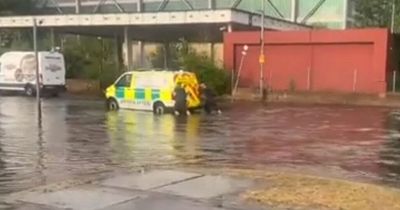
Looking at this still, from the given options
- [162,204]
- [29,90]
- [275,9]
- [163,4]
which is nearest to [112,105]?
[29,90]

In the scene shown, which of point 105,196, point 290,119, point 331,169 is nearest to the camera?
point 105,196

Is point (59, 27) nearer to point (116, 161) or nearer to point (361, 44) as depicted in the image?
point (361, 44)

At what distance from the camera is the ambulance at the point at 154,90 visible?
28.5 m

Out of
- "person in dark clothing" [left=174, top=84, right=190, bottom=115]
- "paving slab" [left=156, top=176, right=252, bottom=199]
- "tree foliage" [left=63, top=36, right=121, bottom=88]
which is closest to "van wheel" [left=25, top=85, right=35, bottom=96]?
"tree foliage" [left=63, top=36, right=121, bottom=88]

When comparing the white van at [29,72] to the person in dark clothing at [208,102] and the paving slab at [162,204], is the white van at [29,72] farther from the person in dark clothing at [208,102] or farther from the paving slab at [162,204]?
the paving slab at [162,204]

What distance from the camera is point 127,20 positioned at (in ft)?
151

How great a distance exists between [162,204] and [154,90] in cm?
1992

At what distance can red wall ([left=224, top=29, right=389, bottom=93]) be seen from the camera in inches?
1511

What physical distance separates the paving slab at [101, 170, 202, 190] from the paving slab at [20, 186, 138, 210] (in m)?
0.38

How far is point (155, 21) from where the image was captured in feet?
147

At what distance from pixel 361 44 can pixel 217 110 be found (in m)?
12.7

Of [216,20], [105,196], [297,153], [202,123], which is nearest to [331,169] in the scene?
[297,153]

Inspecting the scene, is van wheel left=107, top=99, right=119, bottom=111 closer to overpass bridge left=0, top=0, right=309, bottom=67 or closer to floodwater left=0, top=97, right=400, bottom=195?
floodwater left=0, top=97, right=400, bottom=195

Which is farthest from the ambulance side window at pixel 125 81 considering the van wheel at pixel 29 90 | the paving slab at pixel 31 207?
the paving slab at pixel 31 207
